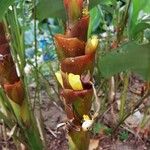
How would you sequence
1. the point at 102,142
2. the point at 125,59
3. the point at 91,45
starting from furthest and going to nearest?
the point at 102,142 < the point at 125,59 < the point at 91,45

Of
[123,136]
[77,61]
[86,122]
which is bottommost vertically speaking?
[123,136]

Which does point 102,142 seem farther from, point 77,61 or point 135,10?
point 77,61

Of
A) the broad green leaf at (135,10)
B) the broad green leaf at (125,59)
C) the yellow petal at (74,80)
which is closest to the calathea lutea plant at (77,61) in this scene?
the yellow petal at (74,80)

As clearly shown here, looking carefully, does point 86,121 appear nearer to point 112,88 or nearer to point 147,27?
point 147,27

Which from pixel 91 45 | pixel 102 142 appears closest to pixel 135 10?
pixel 91 45

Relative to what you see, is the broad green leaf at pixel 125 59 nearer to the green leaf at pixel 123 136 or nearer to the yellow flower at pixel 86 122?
the yellow flower at pixel 86 122

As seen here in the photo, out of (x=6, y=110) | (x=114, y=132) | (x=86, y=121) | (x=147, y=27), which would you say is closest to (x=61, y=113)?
(x=114, y=132)
